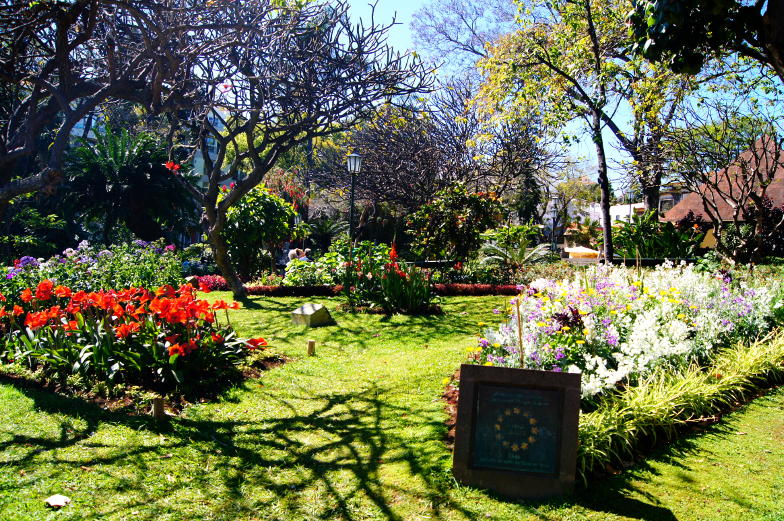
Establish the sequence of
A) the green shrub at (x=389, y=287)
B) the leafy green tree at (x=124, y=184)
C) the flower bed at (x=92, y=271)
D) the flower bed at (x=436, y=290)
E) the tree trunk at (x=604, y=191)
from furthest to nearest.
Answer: the leafy green tree at (x=124, y=184) → the tree trunk at (x=604, y=191) → the flower bed at (x=436, y=290) → the green shrub at (x=389, y=287) → the flower bed at (x=92, y=271)

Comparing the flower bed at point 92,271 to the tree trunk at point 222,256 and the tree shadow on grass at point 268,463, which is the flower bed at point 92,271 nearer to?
the tree trunk at point 222,256

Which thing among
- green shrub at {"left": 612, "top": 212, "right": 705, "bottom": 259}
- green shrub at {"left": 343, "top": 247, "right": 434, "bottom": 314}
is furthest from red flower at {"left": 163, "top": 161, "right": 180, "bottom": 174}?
green shrub at {"left": 612, "top": 212, "right": 705, "bottom": 259}

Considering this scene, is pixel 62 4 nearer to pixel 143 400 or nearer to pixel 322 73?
pixel 143 400

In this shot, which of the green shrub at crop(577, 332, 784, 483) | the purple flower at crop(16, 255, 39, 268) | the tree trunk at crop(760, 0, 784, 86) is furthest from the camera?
the purple flower at crop(16, 255, 39, 268)

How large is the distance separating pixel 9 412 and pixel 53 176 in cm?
A: 238

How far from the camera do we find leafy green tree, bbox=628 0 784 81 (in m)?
4.34

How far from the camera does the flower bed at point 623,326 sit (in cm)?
539

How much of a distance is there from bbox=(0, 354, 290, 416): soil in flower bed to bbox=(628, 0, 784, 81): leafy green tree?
5152mm

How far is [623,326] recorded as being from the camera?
6426mm

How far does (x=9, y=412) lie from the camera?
5.32 metres

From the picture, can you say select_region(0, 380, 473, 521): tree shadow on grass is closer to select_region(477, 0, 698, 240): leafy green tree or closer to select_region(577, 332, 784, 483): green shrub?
select_region(577, 332, 784, 483): green shrub

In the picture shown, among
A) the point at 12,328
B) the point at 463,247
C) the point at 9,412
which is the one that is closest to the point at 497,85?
the point at 463,247

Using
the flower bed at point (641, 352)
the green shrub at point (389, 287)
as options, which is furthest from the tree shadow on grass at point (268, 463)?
the green shrub at point (389, 287)

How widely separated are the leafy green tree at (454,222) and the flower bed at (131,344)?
9.42 m
